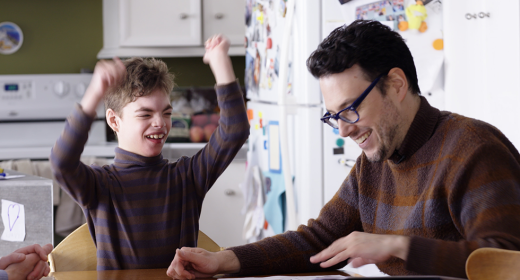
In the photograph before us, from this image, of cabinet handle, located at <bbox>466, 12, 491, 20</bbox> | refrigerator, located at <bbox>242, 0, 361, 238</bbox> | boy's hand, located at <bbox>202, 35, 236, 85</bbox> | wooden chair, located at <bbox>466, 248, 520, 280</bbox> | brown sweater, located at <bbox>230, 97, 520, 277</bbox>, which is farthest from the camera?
refrigerator, located at <bbox>242, 0, 361, 238</bbox>

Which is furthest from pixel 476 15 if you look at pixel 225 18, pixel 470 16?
pixel 225 18

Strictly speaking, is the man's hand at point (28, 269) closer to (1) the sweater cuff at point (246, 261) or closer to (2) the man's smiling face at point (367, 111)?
(1) the sweater cuff at point (246, 261)

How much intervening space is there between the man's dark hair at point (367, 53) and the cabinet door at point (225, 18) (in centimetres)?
230

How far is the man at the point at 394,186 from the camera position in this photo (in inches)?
31.2

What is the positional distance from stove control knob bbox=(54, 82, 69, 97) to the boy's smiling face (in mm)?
2056

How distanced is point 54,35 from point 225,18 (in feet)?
3.74

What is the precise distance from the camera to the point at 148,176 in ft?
4.06

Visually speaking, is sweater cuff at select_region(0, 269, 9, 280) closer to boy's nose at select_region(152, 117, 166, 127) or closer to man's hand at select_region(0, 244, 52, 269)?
man's hand at select_region(0, 244, 52, 269)

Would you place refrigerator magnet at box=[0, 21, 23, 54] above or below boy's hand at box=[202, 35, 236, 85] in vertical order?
above

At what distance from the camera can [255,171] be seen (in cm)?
250

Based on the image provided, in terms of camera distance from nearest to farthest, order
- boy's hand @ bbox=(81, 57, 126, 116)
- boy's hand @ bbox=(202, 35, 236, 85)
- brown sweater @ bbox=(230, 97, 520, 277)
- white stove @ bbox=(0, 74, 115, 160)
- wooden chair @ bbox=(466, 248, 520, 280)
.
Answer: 1. wooden chair @ bbox=(466, 248, 520, 280)
2. brown sweater @ bbox=(230, 97, 520, 277)
3. boy's hand @ bbox=(81, 57, 126, 116)
4. boy's hand @ bbox=(202, 35, 236, 85)
5. white stove @ bbox=(0, 74, 115, 160)

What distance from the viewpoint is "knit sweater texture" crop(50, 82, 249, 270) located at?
117cm

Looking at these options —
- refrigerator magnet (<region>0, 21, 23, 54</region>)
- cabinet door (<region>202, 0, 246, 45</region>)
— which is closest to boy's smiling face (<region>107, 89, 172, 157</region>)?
cabinet door (<region>202, 0, 246, 45</region>)

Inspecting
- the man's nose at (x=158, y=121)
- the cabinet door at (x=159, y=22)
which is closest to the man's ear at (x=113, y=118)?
the man's nose at (x=158, y=121)
